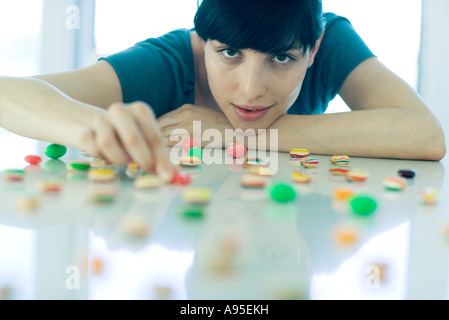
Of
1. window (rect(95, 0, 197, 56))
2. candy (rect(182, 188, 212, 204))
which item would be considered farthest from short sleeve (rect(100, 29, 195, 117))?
window (rect(95, 0, 197, 56))

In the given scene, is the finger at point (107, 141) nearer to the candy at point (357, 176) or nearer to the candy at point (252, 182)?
the candy at point (252, 182)

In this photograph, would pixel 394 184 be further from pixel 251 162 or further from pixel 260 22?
pixel 260 22

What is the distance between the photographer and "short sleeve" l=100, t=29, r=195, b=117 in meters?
1.23

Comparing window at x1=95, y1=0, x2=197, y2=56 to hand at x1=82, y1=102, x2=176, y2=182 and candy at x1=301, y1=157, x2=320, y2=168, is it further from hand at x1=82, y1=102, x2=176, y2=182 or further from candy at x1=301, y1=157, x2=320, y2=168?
hand at x1=82, y1=102, x2=176, y2=182

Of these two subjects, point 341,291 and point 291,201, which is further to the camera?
point 291,201

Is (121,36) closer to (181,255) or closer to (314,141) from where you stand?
(314,141)

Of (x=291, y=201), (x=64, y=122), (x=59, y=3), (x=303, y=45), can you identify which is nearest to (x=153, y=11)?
(x=59, y=3)

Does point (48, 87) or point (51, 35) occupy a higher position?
point (51, 35)

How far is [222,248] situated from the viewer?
1.60ft

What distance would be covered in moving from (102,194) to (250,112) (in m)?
0.60

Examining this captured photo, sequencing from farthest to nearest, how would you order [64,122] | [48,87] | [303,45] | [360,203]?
[303,45]
[48,87]
[64,122]
[360,203]

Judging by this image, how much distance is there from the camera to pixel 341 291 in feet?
1.33

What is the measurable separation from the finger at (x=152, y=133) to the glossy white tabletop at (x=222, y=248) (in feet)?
0.15
